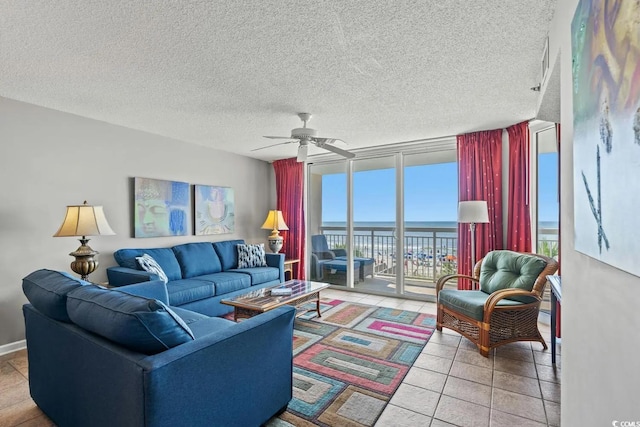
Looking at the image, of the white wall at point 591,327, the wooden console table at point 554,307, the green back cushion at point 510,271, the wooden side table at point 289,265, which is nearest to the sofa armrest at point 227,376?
the white wall at point 591,327

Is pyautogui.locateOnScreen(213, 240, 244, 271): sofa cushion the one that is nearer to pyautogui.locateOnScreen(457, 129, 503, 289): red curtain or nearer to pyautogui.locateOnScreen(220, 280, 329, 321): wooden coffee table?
pyautogui.locateOnScreen(220, 280, 329, 321): wooden coffee table

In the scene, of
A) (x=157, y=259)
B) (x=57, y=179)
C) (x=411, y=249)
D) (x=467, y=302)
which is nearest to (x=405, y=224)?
(x=411, y=249)

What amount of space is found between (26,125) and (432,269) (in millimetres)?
5532

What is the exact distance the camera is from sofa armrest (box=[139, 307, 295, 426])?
1.25 metres

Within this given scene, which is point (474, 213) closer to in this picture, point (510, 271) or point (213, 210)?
point (510, 271)

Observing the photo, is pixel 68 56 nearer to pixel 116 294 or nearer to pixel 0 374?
pixel 116 294

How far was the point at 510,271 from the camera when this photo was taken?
3121mm

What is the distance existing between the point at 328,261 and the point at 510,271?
3115 millimetres

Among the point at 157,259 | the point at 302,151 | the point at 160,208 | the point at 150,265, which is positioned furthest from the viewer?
the point at 160,208

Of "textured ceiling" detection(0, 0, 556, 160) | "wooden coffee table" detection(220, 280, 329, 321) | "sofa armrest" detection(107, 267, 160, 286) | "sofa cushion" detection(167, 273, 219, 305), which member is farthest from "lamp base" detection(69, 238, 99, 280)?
"textured ceiling" detection(0, 0, 556, 160)

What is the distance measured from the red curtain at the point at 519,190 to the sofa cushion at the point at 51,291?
4.23 metres

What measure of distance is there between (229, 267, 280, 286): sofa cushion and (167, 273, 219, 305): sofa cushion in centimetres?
A: 67

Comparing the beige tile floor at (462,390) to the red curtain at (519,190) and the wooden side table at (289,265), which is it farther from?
the wooden side table at (289,265)

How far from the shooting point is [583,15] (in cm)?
102
